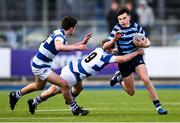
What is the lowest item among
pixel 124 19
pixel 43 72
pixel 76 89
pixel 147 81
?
pixel 76 89

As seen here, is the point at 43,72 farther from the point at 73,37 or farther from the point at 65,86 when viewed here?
the point at 73,37

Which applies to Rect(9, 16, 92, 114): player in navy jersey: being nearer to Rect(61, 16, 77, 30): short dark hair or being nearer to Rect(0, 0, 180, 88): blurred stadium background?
Rect(61, 16, 77, 30): short dark hair

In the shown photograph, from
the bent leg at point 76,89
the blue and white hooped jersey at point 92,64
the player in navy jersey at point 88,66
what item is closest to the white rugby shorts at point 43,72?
the player in navy jersey at point 88,66

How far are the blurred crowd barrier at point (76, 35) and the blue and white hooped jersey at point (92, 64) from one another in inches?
574

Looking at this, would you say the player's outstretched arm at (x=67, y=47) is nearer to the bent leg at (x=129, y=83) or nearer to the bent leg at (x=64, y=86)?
the bent leg at (x=64, y=86)

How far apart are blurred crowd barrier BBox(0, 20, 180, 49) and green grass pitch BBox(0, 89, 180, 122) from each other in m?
8.05

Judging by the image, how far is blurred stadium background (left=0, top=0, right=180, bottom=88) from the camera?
28.6m

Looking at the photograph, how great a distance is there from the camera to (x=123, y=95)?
22.9 meters

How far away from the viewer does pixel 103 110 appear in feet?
54.4

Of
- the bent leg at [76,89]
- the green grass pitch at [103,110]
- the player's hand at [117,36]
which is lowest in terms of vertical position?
the green grass pitch at [103,110]

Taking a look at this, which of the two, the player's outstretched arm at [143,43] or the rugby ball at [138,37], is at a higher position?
the rugby ball at [138,37]

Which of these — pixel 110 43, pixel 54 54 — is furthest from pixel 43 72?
pixel 110 43

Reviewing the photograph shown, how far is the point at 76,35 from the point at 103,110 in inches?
568

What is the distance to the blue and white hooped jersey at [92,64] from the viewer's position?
1511cm
